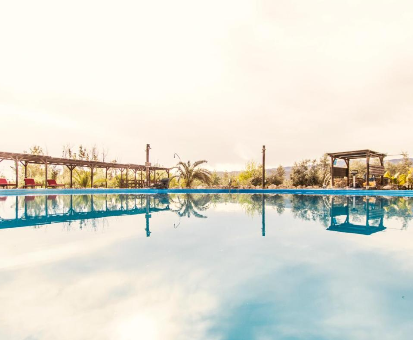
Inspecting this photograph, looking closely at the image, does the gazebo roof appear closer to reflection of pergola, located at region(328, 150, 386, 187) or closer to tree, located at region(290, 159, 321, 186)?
reflection of pergola, located at region(328, 150, 386, 187)

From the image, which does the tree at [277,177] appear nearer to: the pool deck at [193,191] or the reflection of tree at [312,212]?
the pool deck at [193,191]

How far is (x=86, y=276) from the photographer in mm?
2094

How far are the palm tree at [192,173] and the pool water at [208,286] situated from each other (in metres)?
14.2

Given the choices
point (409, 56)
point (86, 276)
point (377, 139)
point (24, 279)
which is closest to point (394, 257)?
point (86, 276)

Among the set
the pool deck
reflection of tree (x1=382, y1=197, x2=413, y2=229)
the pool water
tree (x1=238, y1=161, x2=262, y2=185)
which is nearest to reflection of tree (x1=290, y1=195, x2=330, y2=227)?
reflection of tree (x1=382, y1=197, x2=413, y2=229)

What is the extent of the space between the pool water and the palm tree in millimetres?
14208

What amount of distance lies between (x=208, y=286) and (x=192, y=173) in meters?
16.1

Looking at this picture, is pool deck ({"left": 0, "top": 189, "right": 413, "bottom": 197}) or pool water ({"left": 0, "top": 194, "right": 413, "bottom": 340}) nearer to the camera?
pool water ({"left": 0, "top": 194, "right": 413, "bottom": 340})

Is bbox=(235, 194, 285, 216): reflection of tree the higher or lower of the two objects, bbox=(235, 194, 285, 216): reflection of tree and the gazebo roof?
the lower

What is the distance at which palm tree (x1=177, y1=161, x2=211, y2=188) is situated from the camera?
1791 cm

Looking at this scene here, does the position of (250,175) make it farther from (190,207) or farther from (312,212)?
(312,212)

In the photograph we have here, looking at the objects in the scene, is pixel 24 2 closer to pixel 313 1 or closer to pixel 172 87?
pixel 172 87

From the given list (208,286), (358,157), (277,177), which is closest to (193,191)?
(277,177)

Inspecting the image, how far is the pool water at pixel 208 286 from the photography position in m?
1.37
